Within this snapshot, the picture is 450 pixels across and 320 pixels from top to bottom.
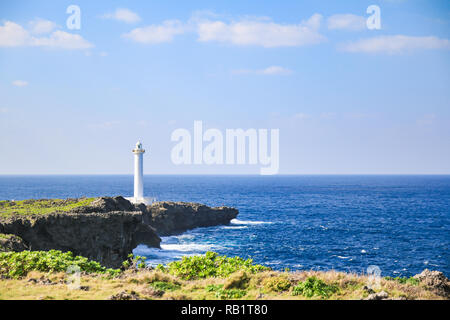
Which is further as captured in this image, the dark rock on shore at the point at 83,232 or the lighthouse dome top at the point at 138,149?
the lighthouse dome top at the point at 138,149

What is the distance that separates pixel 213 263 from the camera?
18.8 m

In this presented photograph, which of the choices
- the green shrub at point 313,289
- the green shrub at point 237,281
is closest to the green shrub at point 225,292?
the green shrub at point 237,281

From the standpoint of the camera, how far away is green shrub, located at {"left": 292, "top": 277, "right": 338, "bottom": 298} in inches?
532

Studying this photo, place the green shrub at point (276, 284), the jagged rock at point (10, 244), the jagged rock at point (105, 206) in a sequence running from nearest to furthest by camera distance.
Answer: the green shrub at point (276, 284) < the jagged rock at point (10, 244) < the jagged rock at point (105, 206)

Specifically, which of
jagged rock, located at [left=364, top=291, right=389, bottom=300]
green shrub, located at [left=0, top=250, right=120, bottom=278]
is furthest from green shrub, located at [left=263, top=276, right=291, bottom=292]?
green shrub, located at [left=0, top=250, right=120, bottom=278]

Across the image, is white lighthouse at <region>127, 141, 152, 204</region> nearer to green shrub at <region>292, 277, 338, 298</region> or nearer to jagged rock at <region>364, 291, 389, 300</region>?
green shrub at <region>292, 277, 338, 298</region>

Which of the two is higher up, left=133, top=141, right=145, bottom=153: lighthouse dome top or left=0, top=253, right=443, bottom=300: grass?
left=133, top=141, right=145, bottom=153: lighthouse dome top

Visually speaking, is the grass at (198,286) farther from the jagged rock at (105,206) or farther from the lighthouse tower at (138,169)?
the lighthouse tower at (138,169)

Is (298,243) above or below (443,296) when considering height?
below

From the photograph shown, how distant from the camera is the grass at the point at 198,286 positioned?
43.4 feet

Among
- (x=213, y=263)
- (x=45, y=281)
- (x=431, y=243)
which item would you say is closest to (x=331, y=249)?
(x=431, y=243)
